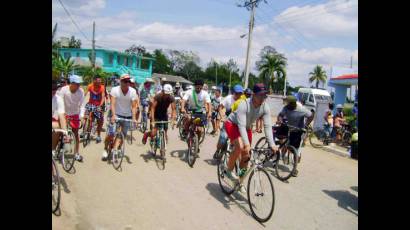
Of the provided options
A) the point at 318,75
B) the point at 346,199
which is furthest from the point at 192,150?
the point at 318,75

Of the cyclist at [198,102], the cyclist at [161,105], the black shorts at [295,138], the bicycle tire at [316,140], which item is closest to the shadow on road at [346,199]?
the black shorts at [295,138]

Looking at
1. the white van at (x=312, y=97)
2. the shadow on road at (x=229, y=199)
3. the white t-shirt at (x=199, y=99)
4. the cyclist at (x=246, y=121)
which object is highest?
the white van at (x=312, y=97)

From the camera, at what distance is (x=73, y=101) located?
7523mm

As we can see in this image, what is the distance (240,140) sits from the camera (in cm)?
600

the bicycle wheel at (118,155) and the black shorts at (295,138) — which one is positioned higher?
the black shorts at (295,138)

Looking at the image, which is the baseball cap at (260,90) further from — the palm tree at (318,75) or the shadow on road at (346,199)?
the palm tree at (318,75)

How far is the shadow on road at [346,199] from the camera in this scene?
649 centimetres

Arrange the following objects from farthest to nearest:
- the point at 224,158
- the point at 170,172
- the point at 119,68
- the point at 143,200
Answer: the point at 119,68 < the point at 170,172 < the point at 224,158 < the point at 143,200

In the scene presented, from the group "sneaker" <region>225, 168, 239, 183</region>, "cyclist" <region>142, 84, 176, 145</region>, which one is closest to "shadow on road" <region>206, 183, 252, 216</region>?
"sneaker" <region>225, 168, 239, 183</region>

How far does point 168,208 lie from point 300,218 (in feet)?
6.82

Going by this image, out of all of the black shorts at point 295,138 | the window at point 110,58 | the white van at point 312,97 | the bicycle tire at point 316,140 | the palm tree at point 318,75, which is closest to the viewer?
the black shorts at point 295,138

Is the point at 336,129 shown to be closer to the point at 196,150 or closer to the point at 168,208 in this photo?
the point at 196,150

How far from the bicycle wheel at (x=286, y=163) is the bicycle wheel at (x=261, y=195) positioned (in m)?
2.29
